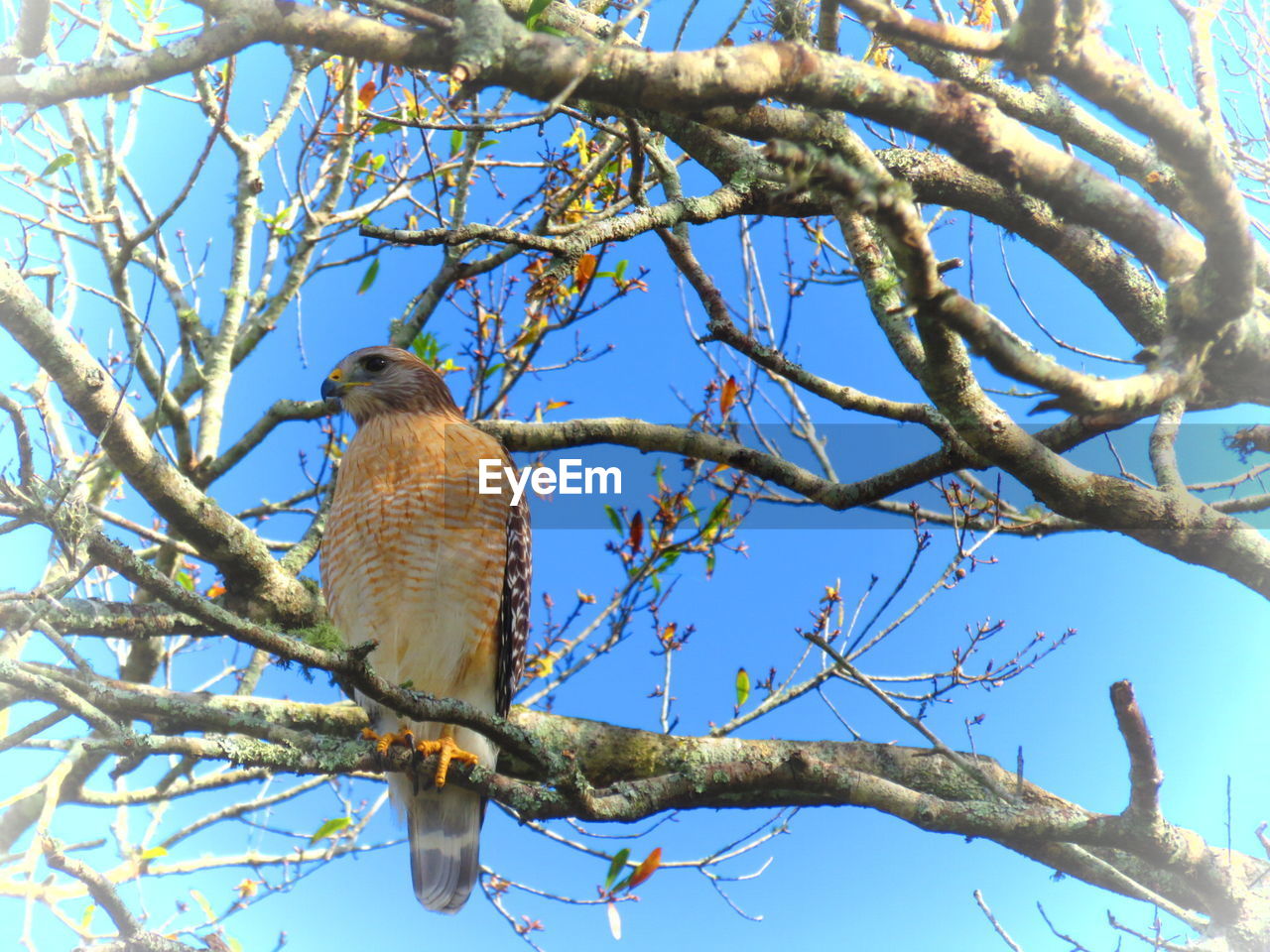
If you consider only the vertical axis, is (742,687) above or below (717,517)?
below

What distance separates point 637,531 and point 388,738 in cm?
141

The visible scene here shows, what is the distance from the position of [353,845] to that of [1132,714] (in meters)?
4.43

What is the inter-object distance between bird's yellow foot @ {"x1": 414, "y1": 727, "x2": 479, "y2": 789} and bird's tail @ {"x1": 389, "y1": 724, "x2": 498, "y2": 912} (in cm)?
30

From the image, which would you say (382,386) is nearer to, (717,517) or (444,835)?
(717,517)

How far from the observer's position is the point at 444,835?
14.6 feet

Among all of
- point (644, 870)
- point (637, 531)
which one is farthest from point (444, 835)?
point (637, 531)

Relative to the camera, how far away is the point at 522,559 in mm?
4680

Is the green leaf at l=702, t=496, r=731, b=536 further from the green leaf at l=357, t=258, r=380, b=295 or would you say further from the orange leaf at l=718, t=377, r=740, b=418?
the green leaf at l=357, t=258, r=380, b=295

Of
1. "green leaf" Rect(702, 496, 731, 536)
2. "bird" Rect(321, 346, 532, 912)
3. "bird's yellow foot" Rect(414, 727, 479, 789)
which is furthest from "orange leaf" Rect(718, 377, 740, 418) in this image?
"bird's yellow foot" Rect(414, 727, 479, 789)

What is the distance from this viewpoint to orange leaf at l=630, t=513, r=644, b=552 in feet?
15.0

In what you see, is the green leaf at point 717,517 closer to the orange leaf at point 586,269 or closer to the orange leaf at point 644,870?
the orange leaf at point 586,269

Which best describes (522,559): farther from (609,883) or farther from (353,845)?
(353,845)

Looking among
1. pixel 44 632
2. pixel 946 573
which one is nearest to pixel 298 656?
pixel 44 632

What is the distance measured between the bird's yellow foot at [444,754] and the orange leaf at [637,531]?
1.19 meters
